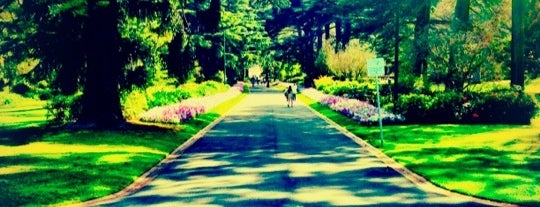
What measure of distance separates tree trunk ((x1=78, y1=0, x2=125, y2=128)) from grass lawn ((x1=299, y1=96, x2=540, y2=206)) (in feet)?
32.2

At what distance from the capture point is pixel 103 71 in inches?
955

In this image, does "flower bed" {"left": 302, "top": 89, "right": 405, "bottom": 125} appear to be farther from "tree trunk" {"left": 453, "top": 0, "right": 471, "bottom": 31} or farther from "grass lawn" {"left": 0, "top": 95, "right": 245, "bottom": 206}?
"grass lawn" {"left": 0, "top": 95, "right": 245, "bottom": 206}

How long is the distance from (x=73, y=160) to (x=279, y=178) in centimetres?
588

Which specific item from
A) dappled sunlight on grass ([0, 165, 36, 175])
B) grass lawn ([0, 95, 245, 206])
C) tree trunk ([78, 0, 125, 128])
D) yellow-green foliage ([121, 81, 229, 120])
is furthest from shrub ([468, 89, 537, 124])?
dappled sunlight on grass ([0, 165, 36, 175])

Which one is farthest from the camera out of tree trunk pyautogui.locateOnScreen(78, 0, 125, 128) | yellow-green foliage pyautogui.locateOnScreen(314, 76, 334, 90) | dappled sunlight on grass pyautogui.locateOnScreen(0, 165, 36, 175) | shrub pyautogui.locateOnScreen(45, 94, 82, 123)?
yellow-green foliage pyautogui.locateOnScreen(314, 76, 334, 90)

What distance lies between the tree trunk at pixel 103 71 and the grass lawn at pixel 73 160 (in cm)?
125

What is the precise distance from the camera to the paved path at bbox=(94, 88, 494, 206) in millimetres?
11523

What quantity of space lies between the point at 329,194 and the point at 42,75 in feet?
52.6

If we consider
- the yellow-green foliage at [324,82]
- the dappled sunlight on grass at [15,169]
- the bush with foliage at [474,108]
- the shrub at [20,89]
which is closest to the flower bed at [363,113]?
the bush with foliage at [474,108]

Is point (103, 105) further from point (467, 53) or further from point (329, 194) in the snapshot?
point (467, 53)

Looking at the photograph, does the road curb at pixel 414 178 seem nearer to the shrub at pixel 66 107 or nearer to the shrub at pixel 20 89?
the shrub at pixel 66 107

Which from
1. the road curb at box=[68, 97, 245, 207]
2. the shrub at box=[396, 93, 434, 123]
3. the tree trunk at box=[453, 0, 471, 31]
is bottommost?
the road curb at box=[68, 97, 245, 207]

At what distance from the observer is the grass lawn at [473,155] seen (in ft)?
41.9

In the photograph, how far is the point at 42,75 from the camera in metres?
24.2
